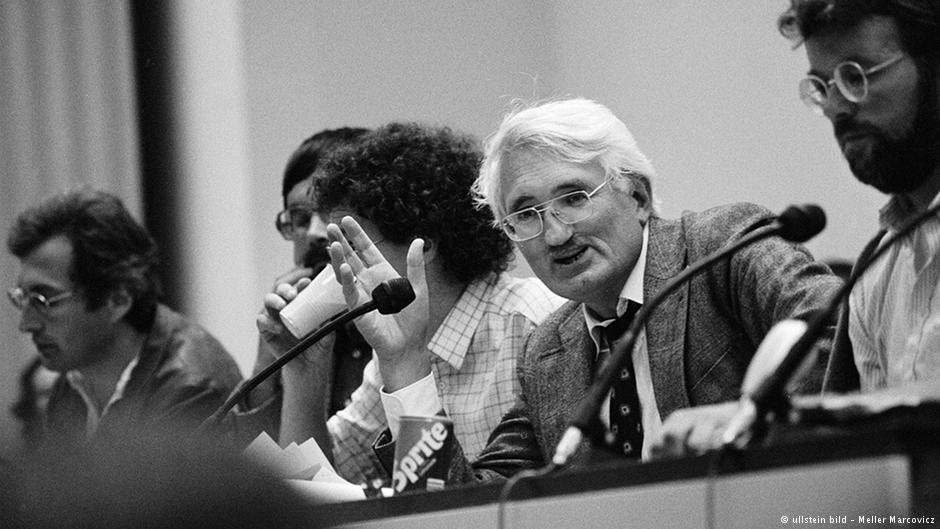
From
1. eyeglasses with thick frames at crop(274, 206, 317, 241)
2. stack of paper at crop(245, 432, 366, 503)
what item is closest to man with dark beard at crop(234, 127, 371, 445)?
eyeglasses with thick frames at crop(274, 206, 317, 241)

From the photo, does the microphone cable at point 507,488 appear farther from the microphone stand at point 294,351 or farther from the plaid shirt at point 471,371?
the plaid shirt at point 471,371

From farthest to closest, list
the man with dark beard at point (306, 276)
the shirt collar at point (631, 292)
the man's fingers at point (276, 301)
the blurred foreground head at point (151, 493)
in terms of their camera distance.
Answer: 1. the man with dark beard at point (306, 276)
2. the man's fingers at point (276, 301)
3. the shirt collar at point (631, 292)
4. the blurred foreground head at point (151, 493)

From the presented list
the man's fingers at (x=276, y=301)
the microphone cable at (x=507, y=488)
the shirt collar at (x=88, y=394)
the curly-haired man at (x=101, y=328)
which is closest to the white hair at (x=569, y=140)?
the man's fingers at (x=276, y=301)

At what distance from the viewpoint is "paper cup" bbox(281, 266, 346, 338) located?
2678mm

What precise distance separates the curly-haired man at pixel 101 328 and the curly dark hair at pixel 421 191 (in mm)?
800

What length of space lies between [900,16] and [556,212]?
Answer: 2.56 ft

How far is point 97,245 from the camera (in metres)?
3.93

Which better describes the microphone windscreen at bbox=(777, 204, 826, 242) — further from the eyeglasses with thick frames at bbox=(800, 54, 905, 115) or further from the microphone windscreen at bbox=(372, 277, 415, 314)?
the microphone windscreen at bbox=(372, 277, 415, 314)

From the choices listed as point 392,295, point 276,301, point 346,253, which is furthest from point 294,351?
A: point 276,301

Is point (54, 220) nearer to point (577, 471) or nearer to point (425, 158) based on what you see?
point (425, 158)

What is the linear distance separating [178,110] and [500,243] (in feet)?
7.16

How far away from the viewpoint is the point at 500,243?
2.99 m

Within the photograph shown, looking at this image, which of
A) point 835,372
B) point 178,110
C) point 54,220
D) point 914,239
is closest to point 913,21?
point 914,239

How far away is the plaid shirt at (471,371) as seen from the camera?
8.86ft
